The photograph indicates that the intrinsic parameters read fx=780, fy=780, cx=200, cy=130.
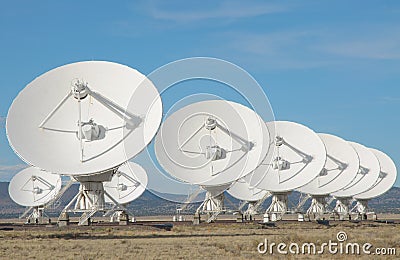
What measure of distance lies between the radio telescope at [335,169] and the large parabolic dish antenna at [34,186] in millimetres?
26035

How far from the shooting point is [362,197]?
9488 cm

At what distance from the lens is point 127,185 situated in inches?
2997

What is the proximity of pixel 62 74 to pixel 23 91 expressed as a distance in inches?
105

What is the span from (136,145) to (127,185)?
34905mm

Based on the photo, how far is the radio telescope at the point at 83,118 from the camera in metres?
42.3

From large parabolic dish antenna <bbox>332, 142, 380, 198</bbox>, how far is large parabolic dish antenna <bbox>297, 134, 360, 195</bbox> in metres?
7.26

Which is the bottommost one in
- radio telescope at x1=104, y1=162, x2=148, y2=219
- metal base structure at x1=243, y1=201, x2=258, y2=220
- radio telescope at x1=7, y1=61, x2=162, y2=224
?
metal base structure at x1=243, y1=201, x2=258, y2=220

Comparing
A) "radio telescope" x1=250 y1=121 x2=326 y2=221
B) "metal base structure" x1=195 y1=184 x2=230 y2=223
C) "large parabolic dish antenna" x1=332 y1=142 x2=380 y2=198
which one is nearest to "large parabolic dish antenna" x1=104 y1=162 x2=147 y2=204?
"radio telescope" x1=250 y1=121 x2=326 y2=221

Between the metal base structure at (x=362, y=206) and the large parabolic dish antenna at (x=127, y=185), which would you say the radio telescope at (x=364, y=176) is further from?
the large parabolic dish antenna at (x=127, y=185)

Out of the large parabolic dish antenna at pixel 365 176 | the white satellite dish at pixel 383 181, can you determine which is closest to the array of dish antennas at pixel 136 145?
the large parabolic dish antenna at pixel 365 176

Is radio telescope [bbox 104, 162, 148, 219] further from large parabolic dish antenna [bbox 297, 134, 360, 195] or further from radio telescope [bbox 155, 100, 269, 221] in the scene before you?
radio telescope [bbox 155, 100, 269, 221]

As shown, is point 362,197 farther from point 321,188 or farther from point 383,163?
point 321,188

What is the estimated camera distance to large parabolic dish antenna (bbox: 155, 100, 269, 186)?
53125mm

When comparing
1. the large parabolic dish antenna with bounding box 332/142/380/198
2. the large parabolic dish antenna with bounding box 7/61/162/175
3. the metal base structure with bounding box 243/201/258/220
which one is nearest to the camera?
the large parabolic dish antenna with bounding box 7/61/162/175
